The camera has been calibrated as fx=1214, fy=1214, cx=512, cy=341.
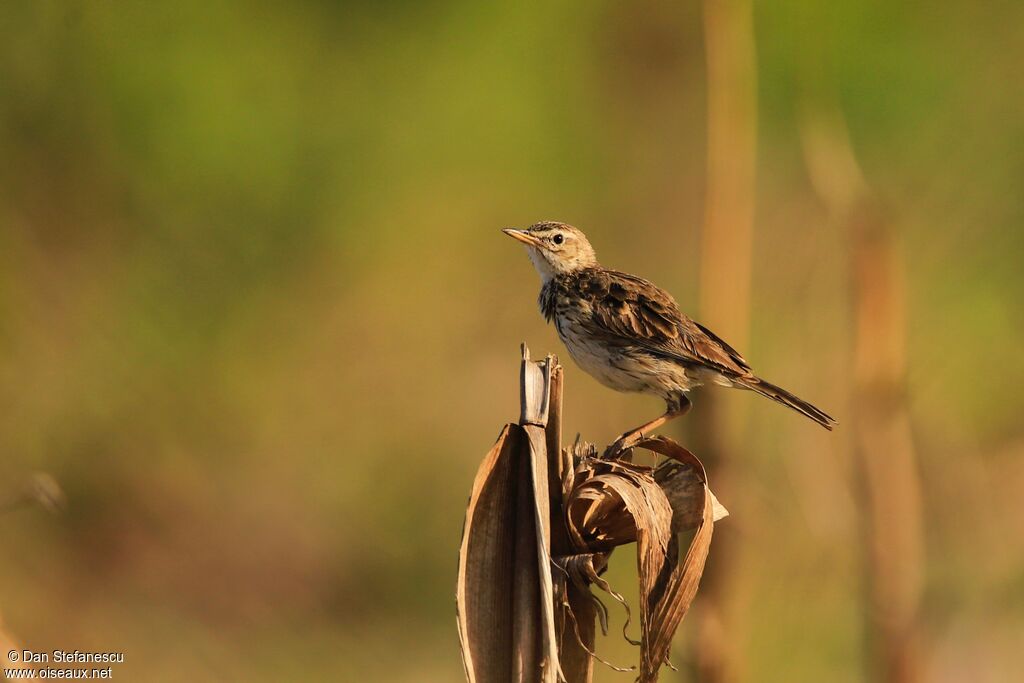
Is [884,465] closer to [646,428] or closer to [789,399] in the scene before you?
[789,399]

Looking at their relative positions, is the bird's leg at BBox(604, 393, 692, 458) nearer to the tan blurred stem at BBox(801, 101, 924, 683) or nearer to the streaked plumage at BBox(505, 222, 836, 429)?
the streaked plumage at BBox(505, 222, 836, 429)

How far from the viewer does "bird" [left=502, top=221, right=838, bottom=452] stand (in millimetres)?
4773

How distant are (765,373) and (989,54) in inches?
200

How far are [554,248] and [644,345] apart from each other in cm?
91

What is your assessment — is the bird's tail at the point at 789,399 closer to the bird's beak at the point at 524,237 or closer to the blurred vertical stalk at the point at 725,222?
the blurred vertical stalk at the point at 725,222

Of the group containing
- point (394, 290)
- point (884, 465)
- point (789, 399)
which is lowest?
point (884, 465)

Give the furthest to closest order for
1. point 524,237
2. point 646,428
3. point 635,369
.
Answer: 1. point 524,237
2. point 635,369
3. point 646,428

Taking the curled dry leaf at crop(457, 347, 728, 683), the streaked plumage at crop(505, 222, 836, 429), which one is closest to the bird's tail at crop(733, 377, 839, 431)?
the streaked plumage at crop(505, 222, 836, 429)

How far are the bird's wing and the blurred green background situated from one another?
1.95 meters

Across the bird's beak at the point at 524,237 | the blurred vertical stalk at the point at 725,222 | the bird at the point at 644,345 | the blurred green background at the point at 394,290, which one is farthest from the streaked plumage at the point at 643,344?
the blurred green background at the point at 394,290

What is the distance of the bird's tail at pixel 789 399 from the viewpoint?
441 cm

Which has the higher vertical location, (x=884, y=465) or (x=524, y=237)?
(x=524, y=237)

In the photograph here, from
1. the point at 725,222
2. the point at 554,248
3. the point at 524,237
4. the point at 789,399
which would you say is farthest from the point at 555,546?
the point at 554,248

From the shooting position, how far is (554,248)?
557 cm
